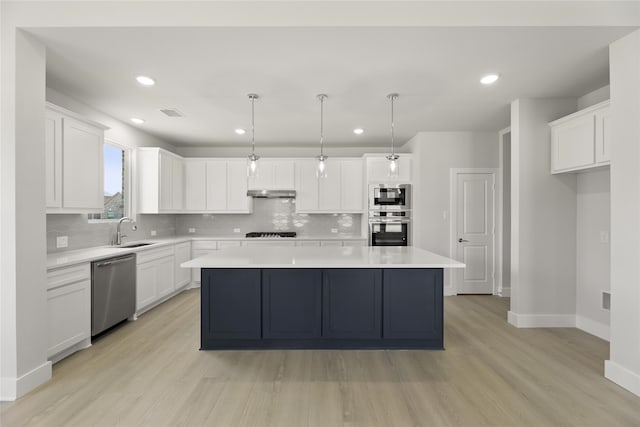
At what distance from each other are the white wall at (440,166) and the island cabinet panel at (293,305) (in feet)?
8.73

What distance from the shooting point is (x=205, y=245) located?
18.9ft

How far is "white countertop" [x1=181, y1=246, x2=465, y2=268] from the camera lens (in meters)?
2.84

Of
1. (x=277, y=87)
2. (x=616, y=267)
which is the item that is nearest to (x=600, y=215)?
(x=616, y=267)

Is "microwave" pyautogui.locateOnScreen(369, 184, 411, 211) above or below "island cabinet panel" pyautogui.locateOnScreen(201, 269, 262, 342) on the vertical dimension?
above

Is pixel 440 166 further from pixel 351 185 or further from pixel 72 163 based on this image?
pixel 72 163

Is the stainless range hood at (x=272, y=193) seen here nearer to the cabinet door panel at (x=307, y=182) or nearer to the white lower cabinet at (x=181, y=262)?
the cabinet door panel at (x=307, y=182)

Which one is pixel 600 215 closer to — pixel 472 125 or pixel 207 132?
pixel 472 125

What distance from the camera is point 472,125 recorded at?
15.9 ft

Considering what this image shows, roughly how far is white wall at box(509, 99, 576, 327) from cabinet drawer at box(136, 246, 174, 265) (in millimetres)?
4612

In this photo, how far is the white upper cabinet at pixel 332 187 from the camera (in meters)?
5.97

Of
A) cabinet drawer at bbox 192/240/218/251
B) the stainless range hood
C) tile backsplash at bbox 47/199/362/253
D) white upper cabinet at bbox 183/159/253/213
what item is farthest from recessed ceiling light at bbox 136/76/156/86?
tile backsplash at bbox 47/199/362/253

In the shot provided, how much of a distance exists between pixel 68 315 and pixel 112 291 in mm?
621

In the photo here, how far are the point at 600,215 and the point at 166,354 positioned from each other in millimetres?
4658

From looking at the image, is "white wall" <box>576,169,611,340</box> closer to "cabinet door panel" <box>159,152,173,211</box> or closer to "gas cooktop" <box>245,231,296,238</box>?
"gas cooktop" <box>245,231,296,238</box>
